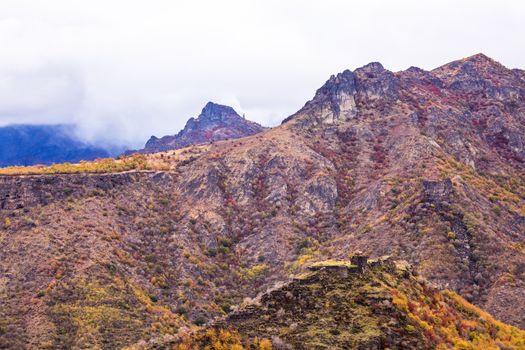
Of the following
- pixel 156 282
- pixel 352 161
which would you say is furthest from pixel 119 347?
pixel 352 161

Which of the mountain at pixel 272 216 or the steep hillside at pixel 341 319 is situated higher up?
the mountain at pixel 272 216

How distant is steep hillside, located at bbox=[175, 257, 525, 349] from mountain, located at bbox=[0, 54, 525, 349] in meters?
3.03

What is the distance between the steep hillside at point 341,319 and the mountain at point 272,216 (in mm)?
3030

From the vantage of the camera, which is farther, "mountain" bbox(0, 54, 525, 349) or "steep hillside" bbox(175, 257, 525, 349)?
"mountain" bbox(0, 54, 525, 349)

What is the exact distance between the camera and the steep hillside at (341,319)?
45.2 meters

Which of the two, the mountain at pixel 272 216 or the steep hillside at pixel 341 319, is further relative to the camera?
the mountain at pixel 272 216

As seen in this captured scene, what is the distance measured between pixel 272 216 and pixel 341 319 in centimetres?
8151

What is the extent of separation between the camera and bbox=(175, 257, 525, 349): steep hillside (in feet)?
148

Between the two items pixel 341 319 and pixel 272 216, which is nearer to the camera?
pixel 341 319

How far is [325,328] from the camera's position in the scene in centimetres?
4656

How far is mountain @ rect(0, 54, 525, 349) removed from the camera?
91.5 meters

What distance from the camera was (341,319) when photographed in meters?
46.9

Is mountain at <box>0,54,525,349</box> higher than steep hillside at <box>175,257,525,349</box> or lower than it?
higher

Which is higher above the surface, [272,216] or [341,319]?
[272,216]
